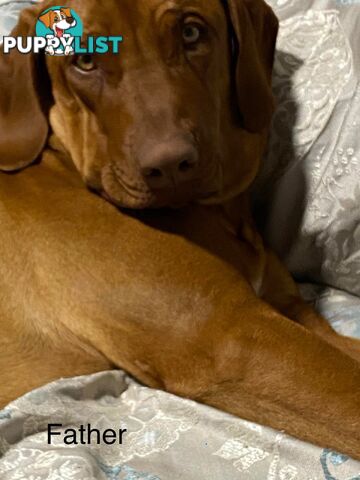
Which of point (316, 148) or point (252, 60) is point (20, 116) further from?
point (316, 148)

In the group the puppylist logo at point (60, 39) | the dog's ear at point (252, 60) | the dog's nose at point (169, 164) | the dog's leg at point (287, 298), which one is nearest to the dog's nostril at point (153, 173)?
the dog's nose at point (169, 164)

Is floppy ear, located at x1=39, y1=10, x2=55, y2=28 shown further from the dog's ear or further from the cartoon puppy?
the dog's ear

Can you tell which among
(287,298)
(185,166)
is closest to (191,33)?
(185,166)

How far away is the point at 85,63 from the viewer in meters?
1.30

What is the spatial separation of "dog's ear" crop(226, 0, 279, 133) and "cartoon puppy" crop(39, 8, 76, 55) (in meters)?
0.31

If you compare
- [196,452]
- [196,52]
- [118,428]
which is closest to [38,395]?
[118,428]

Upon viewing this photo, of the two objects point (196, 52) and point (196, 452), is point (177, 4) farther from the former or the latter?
point (196, 452)

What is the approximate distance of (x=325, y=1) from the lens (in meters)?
1.62

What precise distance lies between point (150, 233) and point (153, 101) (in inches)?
9.0

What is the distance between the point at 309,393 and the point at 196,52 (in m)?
0.62

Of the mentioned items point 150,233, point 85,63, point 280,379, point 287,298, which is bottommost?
point 287,298

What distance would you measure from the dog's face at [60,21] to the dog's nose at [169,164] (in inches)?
11.5

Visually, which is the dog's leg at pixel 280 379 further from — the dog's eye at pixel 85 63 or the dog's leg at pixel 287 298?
the dog's eye at pixel 85 63

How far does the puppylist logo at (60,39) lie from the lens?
1259mm
